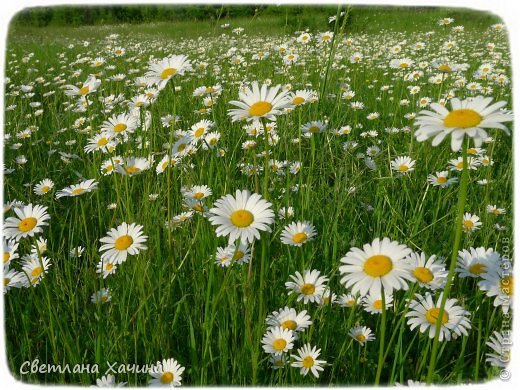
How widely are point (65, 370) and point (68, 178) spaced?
1215mm

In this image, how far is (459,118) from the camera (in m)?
0.70

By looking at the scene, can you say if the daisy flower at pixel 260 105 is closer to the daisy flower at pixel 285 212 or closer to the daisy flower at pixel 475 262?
the daisy flower at pixel 285 212

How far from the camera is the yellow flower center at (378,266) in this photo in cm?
75

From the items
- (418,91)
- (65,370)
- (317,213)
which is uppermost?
(418,91)

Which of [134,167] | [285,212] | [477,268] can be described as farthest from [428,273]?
[134,167]

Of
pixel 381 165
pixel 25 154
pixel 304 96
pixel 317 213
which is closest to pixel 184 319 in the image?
pixel 317 213

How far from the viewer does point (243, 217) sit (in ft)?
2.98

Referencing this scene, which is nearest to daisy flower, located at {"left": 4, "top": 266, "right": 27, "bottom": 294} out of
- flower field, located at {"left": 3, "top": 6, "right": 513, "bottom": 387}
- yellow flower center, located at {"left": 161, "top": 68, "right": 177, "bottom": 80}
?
flower field, located at {"left": 3, "top": 6, "right": 513, "bottom": 387}

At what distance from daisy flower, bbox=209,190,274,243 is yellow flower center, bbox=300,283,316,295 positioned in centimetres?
23

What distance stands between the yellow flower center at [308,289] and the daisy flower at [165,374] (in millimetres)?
341

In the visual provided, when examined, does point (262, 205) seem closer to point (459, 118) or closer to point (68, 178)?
point (459, 118)

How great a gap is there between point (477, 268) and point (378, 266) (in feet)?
1.20

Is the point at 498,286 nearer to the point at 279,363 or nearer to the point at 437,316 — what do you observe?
the point at 437,316

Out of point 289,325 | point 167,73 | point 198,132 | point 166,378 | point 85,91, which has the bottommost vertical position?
point 166,378
